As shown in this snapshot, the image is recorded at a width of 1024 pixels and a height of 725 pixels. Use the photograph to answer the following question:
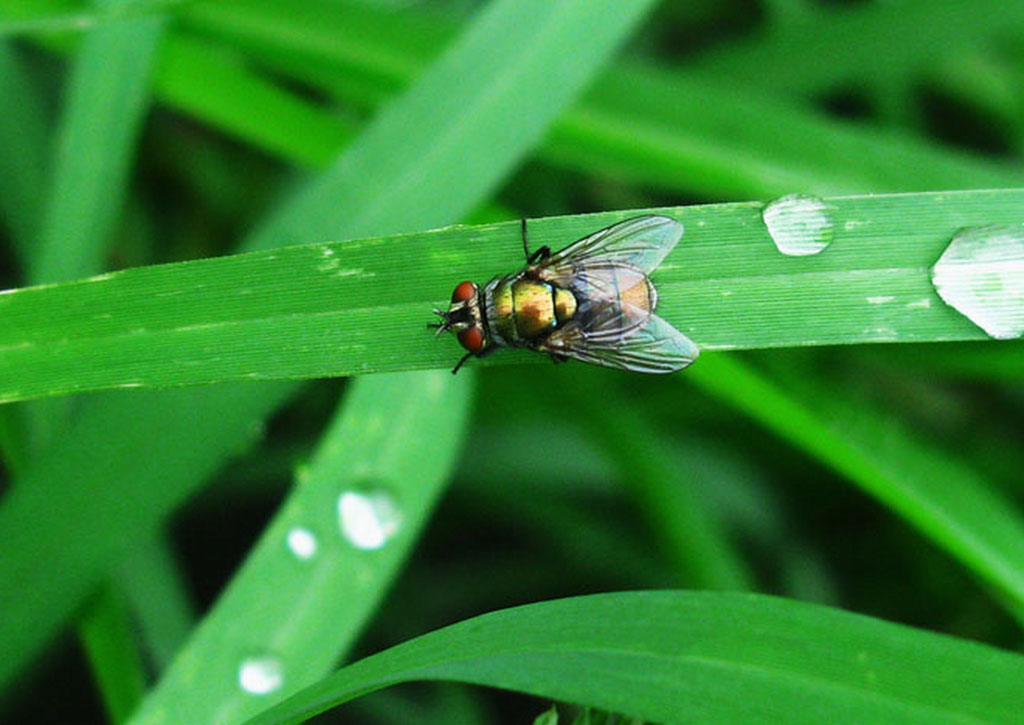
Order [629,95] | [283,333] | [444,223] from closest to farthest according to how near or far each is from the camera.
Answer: [283,333], [444,223], [629,95]

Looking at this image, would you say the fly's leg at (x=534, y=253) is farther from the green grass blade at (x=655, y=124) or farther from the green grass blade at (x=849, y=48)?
the green grass blade at (x=849, y=48)

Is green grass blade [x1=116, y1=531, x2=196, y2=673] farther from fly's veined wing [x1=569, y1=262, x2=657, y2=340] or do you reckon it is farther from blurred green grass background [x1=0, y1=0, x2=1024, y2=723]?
fly's veined wing [x1=569, y1=262, x2=657, y2=340]

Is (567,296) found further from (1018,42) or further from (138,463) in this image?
(1018,42)

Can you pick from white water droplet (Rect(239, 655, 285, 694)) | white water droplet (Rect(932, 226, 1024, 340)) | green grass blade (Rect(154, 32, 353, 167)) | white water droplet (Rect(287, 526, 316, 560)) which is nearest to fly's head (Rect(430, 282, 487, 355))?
white water droplet (Rect(287, 526, 316, 560))

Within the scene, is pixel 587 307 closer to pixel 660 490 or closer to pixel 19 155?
pixel 660 490

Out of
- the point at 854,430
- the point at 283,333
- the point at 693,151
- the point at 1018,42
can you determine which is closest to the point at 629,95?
the point at 693,151

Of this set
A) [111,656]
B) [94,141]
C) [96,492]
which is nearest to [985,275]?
[96,492]

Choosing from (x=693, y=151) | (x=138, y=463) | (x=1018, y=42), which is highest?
(x=1018, y=42)
